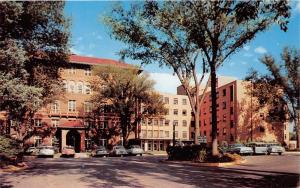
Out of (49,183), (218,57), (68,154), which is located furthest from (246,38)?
(68,154)

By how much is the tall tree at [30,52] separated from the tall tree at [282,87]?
40.5 m

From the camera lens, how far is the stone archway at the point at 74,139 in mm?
76062

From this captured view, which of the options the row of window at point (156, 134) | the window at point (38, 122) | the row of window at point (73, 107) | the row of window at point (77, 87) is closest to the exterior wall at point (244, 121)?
the row of window at point (156, 134)

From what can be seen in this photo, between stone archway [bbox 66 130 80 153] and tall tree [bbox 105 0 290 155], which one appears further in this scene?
stone archway [bbox 66 130 80 153]

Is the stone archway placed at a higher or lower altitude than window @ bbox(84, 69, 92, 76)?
lower

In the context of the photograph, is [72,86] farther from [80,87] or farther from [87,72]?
[87,72]

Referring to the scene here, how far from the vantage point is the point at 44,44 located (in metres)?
32.7

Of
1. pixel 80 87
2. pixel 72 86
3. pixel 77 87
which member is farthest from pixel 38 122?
pixel 80 87

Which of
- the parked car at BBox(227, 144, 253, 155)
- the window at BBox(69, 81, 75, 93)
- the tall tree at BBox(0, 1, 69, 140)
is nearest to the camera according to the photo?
the tall tree at BBox(0, 1, 69, 140)

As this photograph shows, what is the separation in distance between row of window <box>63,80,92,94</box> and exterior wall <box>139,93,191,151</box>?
55.8 feet

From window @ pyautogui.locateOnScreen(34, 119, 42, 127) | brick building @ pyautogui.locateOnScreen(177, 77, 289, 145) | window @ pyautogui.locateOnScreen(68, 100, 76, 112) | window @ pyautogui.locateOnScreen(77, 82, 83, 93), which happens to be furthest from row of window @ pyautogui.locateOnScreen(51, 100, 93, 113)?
brick building @ pyautogui.locateOnScreen(177, 77, 289, 145)

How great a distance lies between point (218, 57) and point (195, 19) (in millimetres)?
4633

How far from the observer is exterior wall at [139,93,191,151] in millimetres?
94625

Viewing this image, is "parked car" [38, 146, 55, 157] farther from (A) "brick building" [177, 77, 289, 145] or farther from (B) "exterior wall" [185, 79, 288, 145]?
(B) "exterior wall" [185, 79, 288, 145]
